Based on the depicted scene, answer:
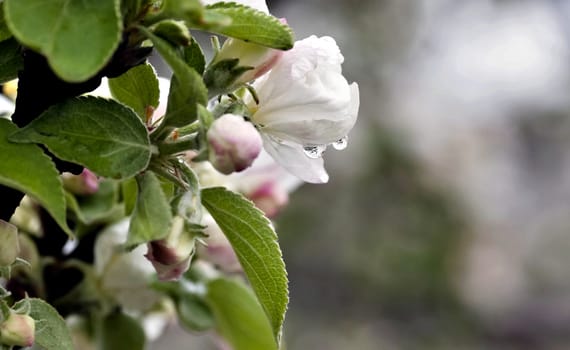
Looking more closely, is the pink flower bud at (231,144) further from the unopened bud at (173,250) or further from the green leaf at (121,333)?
the green leaf at (121,333)

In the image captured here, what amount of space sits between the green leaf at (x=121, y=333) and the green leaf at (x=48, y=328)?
0.23 m

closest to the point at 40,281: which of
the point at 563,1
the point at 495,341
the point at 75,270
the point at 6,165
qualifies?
the point at 75,270

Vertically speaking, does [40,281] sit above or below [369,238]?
above

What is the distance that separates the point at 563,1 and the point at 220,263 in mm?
3162

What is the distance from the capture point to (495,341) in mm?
2846

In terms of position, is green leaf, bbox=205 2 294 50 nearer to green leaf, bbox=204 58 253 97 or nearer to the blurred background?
green leaf, bbox=204 58 253 97

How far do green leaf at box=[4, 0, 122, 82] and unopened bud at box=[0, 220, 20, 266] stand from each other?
0.09 metres

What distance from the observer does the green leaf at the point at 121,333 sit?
23.1 inches

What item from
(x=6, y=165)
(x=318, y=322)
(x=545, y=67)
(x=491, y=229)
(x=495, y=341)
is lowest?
(x=318, y=322)

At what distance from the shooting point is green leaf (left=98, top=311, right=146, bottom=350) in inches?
23.1

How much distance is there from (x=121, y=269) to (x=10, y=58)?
24 centimetres

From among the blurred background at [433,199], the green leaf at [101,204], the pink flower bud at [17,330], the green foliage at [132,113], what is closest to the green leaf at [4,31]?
the green foliage at [132,113]

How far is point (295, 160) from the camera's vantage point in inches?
15.4

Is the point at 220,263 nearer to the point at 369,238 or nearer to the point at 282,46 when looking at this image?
the point at 282,46
